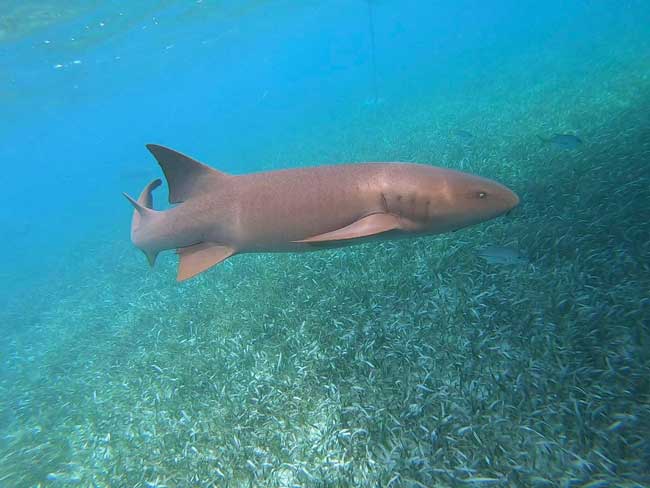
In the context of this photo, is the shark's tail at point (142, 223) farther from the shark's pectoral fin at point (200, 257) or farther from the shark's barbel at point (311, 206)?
the shark's pectoral fin at point (200, 257)

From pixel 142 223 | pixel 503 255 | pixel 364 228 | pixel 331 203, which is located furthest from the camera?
pixel 142 223

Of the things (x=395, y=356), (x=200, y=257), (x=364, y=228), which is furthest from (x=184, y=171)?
(x=395, y=356)

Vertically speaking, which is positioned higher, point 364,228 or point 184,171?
point 184,171

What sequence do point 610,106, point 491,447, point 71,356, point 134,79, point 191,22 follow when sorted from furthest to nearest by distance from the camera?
point 134,79 → point 191,22 → point 610,106 → point 71,356 → point 491,447

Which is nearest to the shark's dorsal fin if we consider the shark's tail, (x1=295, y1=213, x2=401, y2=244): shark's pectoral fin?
the shark's tail

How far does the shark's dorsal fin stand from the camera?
4.80m

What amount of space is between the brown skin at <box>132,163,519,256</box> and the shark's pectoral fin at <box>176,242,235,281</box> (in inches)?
4.5

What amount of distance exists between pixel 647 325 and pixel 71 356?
12.7 m

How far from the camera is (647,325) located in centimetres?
405

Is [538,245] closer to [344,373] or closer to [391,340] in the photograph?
[391,340]

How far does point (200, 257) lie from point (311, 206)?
189 cm

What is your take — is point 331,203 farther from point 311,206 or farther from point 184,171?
point 184,171

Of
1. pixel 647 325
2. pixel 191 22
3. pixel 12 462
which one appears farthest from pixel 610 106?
pixel 191 22

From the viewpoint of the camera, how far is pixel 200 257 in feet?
15.8
